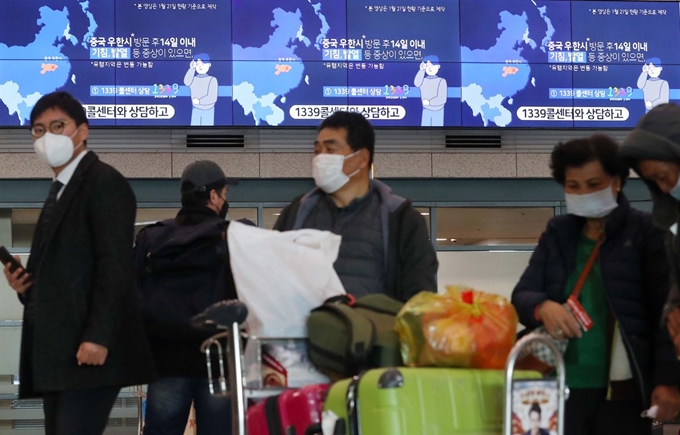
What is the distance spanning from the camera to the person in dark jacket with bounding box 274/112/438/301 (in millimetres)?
4078

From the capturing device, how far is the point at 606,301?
3828mm

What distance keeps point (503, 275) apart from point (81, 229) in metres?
8.03

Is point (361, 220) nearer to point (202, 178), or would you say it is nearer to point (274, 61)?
point (202, 178)

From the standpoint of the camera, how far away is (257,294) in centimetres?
362

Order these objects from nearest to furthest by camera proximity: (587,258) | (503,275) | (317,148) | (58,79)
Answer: (587,258) < (317,148) < (58,79) < (503,275)

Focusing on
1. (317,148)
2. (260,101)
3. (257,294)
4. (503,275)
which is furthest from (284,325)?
(503,275)

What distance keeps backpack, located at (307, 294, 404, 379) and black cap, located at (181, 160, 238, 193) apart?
1717 mm

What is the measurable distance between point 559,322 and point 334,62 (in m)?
7.56

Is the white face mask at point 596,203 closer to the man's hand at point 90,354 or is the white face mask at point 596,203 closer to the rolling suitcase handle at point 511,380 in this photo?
the rolling suitcase handle at point 511,380

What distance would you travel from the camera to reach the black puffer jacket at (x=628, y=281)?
145 inches

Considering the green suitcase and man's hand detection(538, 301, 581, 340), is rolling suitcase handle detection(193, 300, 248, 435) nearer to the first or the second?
the green suitcase

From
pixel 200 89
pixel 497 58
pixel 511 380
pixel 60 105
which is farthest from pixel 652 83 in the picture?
pixel 511 380

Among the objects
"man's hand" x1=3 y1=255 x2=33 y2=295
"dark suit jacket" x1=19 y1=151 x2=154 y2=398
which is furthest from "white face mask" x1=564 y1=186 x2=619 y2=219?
"man's hand" x1=3 y1=255 x2=33 y2=295

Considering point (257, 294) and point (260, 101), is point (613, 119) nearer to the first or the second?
point (260, 101)
